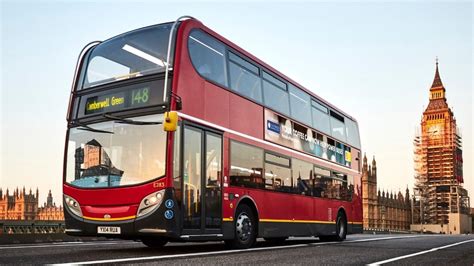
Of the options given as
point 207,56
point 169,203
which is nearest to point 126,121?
point 169,203

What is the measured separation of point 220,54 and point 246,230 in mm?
3700

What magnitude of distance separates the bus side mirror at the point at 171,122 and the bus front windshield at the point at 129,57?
1.07 m

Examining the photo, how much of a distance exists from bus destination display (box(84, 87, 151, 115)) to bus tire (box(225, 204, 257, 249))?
10.3 ft

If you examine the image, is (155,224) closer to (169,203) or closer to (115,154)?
(169,203)

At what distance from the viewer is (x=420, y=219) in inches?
5502

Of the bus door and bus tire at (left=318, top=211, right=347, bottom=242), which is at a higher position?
the bus door

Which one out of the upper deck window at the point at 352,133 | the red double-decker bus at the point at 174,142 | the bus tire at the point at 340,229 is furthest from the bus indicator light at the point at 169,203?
the upper deck window at the point at 352,133

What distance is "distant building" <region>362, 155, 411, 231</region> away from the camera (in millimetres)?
116000

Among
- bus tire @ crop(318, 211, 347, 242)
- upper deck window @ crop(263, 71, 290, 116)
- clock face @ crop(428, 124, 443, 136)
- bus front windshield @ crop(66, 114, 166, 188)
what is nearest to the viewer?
bus front windshield @ crop(66, 114, 166, 188)

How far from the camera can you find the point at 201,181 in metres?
9.84

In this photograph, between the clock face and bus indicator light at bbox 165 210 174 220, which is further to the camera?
the clock face

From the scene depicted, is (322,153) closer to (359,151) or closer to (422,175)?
(359,151)

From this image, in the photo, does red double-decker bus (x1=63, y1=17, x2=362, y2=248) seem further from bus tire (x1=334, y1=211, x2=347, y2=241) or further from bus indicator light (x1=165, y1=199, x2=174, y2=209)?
bus tire (x1=334, y1=211, x2=347, y2=241)

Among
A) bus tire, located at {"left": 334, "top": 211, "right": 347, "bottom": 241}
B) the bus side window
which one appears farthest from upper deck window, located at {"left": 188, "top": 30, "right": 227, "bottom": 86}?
bus tire, located at {"left": 334, "top": 211, "right": 347, "bottom": 241}
